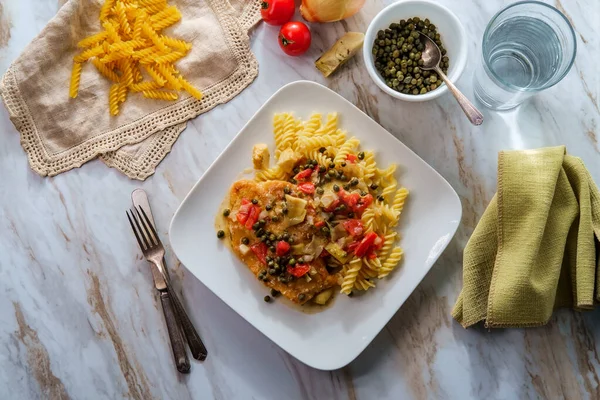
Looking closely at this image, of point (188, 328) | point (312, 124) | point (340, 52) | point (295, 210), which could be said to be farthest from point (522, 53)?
point (188, 328)

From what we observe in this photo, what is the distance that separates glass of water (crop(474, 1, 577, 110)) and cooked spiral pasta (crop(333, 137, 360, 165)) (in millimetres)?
988

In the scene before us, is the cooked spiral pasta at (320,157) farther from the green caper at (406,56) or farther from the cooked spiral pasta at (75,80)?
the cooked spiral pasta at (75,80)

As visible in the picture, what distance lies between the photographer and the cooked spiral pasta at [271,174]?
354 centimetres

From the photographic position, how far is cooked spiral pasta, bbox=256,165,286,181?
3.54m

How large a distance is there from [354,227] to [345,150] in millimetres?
542

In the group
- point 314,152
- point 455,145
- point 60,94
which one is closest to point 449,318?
point 455,145

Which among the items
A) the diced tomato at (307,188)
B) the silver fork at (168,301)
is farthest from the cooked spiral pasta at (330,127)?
the silver fork at (168,301)

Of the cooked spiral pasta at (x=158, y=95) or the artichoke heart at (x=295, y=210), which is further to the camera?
the cooked spiral pasta at (x=158, y=95)

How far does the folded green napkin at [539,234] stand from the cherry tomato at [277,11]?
5.93ft

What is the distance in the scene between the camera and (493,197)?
140 inches

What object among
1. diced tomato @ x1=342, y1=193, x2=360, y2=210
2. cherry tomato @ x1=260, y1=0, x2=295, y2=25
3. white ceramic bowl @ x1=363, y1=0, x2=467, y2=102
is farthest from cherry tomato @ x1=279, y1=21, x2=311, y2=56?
diced tomato @ x1=342, y1=193, x2=360, y2=210

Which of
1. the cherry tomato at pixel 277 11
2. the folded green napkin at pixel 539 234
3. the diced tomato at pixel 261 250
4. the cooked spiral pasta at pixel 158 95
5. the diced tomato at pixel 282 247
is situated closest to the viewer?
the folded green napkin at pixel 539 234

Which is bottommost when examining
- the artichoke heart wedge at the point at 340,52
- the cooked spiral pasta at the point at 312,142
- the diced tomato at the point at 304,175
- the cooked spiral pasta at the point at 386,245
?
the cooked spiral pasta at the point at 386,245

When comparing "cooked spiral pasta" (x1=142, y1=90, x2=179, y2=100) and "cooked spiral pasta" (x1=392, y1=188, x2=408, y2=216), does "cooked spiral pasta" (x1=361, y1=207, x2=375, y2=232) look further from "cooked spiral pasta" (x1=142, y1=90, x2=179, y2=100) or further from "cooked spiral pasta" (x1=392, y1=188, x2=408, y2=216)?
"cooked spiral pasta" (x1=142, y1=90, x2=179, y2=100)
